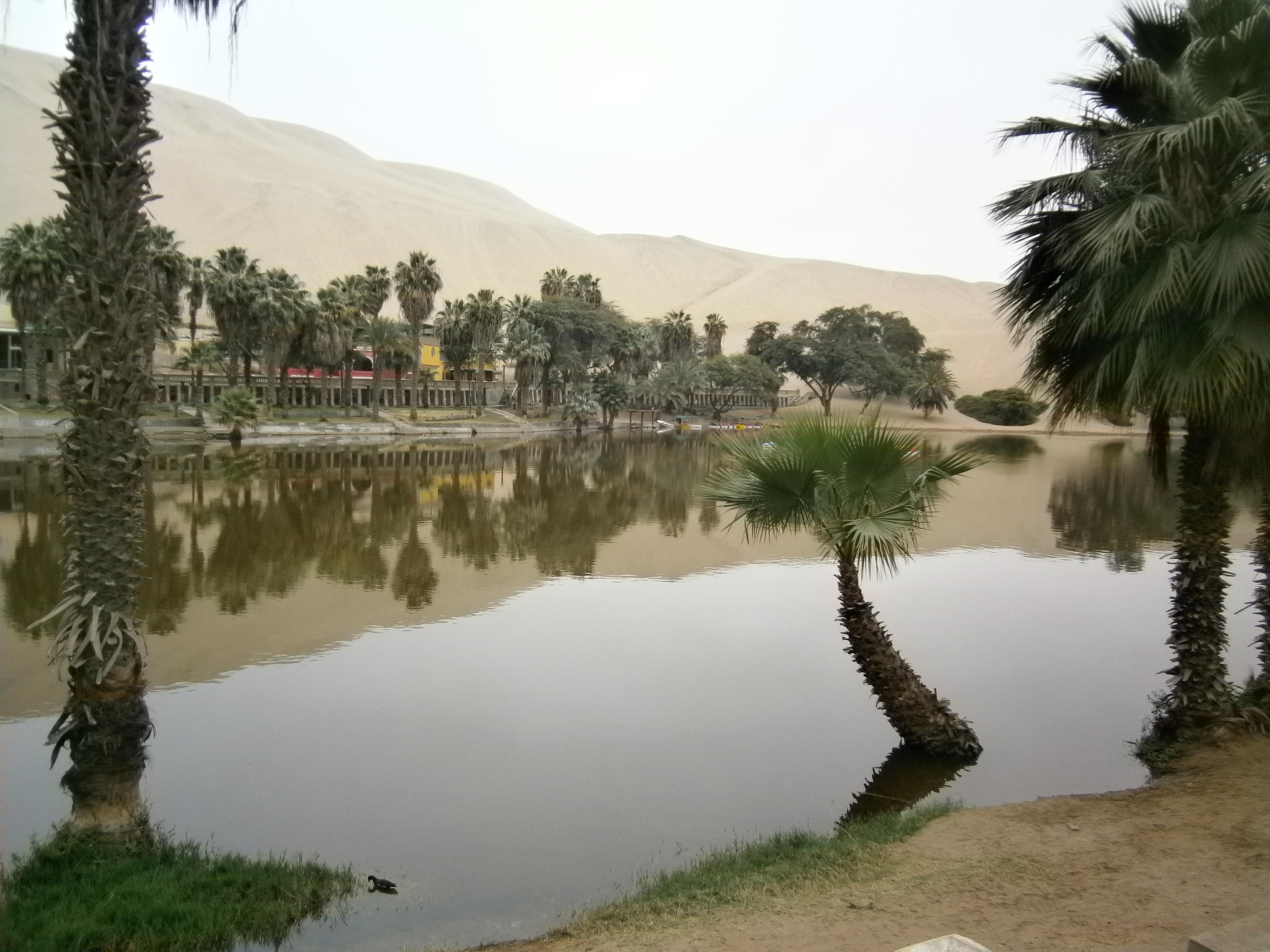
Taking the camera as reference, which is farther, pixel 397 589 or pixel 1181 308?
pixel 397 589

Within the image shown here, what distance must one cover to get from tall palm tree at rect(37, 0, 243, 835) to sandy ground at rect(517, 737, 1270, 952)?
11.6ft

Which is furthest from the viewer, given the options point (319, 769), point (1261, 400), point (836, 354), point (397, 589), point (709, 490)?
point (836, 354)

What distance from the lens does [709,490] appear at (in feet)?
32.3

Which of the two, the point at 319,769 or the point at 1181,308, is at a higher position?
the point at 1181,308

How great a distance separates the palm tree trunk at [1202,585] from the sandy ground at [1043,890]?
1.24m

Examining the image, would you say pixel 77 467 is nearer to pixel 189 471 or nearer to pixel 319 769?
pixel 319 769

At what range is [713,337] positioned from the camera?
386ft

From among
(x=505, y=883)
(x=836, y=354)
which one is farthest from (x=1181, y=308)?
(x=836, y=354)

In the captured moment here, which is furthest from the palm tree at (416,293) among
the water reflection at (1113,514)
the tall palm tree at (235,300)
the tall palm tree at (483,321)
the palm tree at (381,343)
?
the water reflection at (1113,514)

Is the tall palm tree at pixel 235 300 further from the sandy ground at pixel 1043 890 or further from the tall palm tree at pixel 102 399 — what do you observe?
the sandy ground at pixel 1043 890

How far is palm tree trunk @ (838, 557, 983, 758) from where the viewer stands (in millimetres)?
9172

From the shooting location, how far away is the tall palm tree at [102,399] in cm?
→ 682

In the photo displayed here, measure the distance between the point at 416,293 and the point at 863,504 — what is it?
64.6 m

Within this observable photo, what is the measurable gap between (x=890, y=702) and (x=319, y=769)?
560 cm
